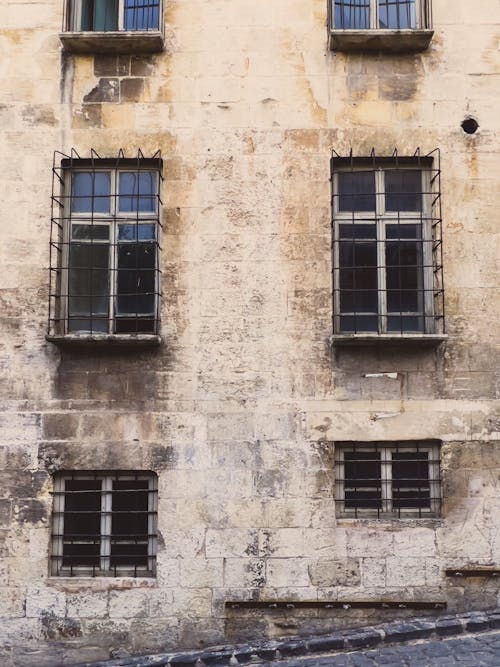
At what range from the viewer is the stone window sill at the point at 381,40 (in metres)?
9.11

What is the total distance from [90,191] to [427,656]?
6333 mm

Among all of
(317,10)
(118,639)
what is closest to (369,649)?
(118,639)

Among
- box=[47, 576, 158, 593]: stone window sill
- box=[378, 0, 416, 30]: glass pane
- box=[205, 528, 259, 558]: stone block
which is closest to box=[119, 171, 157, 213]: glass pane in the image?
box=[378, 0, 416, 30]: glass pane

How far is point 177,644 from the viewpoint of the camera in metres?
8.51

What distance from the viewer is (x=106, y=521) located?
890cm

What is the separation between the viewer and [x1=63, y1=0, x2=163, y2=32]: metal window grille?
31.6 feet

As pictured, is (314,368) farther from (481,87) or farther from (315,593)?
(481,87)

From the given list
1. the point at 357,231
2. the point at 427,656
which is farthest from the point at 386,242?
the point at 427,656

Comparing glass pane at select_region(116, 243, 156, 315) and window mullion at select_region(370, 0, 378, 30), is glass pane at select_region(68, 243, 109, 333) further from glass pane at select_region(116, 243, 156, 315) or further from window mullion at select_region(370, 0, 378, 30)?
window mullion at select_region(370, 0, 378, 30)

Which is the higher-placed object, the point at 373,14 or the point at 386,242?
the point at 373,14

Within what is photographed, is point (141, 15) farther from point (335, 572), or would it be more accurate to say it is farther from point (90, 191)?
point (335, 572)

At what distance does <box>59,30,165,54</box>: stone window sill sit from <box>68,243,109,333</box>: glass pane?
234 cm

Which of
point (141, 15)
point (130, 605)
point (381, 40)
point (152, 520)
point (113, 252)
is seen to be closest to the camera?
point (130, 605)

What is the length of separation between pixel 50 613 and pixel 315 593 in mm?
2905
